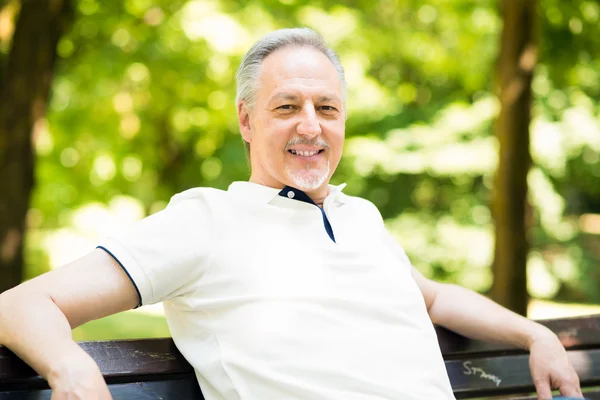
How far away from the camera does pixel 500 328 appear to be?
234 centimetres

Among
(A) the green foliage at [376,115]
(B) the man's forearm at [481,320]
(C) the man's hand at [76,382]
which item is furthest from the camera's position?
(A) the green foliage at [376,115]

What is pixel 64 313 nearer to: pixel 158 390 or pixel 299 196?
pixel 158 390

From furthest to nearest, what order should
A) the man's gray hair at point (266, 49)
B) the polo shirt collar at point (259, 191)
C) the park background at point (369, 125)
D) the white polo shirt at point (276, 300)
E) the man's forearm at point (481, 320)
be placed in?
1. the park background at point (369, 125)
2. the man's forearm at point (481, 320)
3. the man's gray hair at point (266, 49)
4. the polo shirt collar at point (259, 191)
5. the white polo shirt at point (276, 300)

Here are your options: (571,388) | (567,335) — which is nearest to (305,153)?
(571,388)

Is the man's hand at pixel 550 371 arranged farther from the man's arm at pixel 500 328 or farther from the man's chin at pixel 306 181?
the man's chin at pixel 306 181

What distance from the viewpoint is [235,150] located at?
9781 millimetres

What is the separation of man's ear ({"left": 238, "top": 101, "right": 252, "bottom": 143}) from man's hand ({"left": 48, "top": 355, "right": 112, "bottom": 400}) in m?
1.00

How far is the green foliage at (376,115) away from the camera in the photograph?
720 centimetres

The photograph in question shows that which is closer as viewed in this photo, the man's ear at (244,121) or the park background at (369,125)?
the man's ear at (244,121)

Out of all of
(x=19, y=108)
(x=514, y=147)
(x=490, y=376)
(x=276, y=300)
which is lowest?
(x=490, y=376)

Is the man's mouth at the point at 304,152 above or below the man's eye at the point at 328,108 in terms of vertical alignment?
below

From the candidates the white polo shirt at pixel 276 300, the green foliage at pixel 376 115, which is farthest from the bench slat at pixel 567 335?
the green foliage at pixel 376 115

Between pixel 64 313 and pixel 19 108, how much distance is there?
4.42 meters

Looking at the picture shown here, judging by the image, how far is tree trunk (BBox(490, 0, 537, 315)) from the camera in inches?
242
